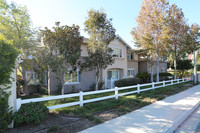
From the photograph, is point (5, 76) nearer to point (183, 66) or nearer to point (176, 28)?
point (176, 28)

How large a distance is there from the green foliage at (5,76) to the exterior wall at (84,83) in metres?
8.63

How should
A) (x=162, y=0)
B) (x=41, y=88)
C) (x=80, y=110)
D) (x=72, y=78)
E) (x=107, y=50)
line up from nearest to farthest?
(x=80, y=110) < (x=107, y=50) < (x=41, y=88) < (x=72, y=78) < (x=162, y=0)

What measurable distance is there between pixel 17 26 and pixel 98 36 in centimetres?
713

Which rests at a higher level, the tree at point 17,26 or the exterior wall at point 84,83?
the tree at point 17,26

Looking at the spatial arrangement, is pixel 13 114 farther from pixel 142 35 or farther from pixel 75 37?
pixel 142 35

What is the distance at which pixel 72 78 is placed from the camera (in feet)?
46.2

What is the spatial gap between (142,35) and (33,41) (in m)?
12.0

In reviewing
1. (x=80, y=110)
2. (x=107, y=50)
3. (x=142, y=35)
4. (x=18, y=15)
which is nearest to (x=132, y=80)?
(x=142, y=35)

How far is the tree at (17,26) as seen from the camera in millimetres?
11430

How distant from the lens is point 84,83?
1491 cm

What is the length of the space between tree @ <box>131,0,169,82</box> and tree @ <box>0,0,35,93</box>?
12113mm

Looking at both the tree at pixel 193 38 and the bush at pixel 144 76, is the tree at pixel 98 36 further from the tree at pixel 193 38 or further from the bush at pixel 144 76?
the tree at pixel 193 38

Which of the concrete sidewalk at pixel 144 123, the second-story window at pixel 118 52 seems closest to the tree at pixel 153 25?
the second-story window at pixel 118 52

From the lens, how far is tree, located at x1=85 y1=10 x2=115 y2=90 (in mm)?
10930
